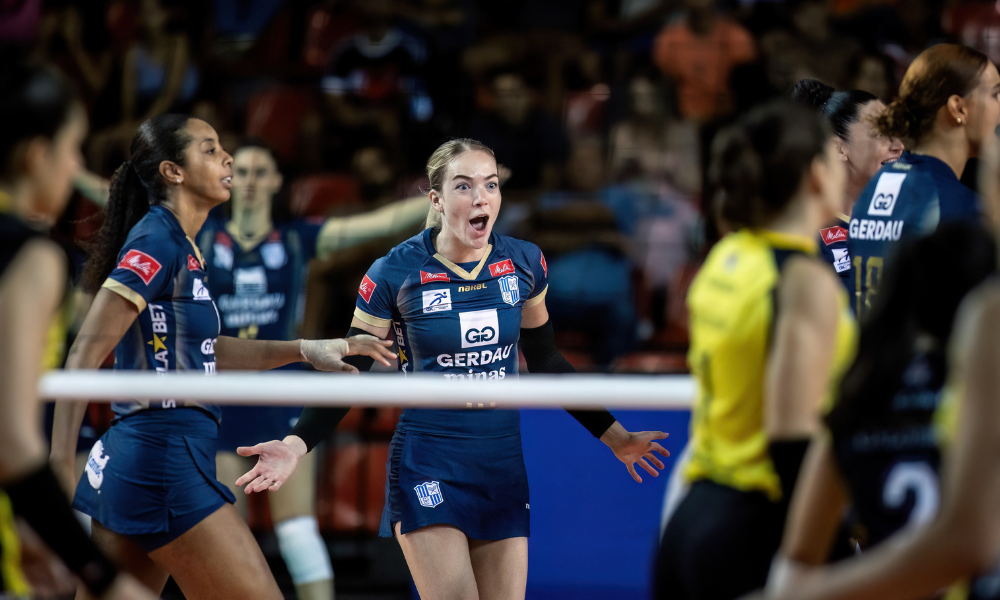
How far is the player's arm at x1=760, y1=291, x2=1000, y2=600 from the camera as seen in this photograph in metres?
1.43

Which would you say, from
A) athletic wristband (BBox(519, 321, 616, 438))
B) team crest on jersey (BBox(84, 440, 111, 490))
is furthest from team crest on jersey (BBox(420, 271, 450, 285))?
team crest on jersey (BBox(84, 440, 111, 490))

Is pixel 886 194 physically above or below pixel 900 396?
above

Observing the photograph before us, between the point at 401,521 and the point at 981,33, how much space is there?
20.6 ft

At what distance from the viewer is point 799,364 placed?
6.57ft

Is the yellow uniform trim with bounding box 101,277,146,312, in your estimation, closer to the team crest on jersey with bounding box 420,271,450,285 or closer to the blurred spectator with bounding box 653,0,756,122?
the team crest on jersey with bounding box 420,271,450,285

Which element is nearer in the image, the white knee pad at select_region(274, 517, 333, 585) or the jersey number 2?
the jersey number 2

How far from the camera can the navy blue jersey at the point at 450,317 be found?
3.50 metres

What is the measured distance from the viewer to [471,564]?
136 inches

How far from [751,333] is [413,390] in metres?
1.03

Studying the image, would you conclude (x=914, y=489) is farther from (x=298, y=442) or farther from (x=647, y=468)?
(x=298, y=442)

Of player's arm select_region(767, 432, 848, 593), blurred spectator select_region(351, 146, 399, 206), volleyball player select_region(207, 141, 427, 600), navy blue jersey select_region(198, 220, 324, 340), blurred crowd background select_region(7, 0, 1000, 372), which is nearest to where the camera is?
player's arm select_region(767, 432, 848, 593)

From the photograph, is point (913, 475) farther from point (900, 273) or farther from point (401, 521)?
point (401, 521)

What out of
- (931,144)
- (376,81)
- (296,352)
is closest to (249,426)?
(296,352)

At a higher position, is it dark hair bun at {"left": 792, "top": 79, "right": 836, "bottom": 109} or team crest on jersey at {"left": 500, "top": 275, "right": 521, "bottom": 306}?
dark hair bun at {"left": 792, "top": 79, "right": 836, "bottom": 109}
